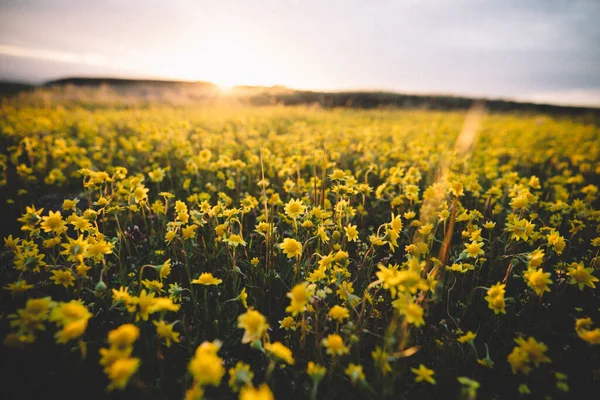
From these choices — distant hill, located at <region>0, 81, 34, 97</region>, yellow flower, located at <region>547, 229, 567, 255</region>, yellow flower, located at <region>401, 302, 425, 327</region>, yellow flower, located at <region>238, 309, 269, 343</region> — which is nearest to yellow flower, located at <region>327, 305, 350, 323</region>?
yellow flower, located at <region>401, 302, 425, 327</region>

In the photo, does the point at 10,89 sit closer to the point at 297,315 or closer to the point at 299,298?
the point at 297,315

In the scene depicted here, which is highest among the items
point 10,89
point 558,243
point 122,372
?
point 10,89

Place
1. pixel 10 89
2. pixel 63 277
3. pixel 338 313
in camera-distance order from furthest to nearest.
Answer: pixel 10 89, pixel 63 277, pixel 338 313

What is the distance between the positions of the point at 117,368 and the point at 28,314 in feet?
2.39

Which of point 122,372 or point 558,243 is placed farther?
point 558,243

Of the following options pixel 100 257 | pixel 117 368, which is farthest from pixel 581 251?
pixel 100 257

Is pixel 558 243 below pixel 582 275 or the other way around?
the other way around

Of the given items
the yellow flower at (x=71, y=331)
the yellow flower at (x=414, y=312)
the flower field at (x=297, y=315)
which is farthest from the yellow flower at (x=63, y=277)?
the yellow flower at (x=414, y=312)

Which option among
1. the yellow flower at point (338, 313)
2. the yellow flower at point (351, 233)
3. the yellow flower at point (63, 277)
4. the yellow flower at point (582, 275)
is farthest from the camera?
the yellow flower at point (351, 233)

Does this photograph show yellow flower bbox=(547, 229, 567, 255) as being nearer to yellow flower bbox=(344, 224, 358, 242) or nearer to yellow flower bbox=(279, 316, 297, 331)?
yellow flower bbox=(344, 224, 358, 242)


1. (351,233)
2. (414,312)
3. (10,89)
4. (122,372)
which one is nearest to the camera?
(122,372)

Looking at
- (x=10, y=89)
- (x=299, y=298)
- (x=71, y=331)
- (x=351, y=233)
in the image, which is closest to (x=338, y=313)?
(x=299, y=298)

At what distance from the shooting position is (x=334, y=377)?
1.92 meters

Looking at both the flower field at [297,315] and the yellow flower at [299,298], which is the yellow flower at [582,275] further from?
the yellow flower at [299,298]
